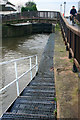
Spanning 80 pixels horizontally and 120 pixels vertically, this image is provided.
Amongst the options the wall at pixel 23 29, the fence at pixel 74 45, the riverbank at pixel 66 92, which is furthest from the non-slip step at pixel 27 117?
the wall at pixel 23 29

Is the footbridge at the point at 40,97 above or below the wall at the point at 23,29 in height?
below

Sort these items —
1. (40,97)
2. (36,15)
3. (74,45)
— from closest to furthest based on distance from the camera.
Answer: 1. (40,97)
2. (74,45)
3. (36,15)

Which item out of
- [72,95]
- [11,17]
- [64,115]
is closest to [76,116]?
[64,115]

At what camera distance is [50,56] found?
434 inches

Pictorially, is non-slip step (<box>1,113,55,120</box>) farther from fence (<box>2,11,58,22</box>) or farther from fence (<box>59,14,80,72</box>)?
fence (<box>2,11,58,22</box>)

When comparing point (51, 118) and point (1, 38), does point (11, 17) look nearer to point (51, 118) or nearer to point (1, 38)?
point (1, 38)

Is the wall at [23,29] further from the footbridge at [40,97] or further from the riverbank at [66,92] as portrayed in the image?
the riverbank at [66,92]

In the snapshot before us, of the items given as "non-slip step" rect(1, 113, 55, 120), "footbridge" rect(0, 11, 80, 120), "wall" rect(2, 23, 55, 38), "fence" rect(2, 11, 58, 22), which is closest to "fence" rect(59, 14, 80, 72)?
"footbridge" rect(0, 11, 80, 120)

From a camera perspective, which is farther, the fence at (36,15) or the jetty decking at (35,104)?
the fence at (36,15)

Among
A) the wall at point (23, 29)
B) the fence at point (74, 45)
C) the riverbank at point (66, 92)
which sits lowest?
the riverbank at point (66, 92)

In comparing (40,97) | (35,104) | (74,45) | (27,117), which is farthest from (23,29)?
(27,117)

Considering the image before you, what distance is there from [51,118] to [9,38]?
25.6 m

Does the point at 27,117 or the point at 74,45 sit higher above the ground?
the point at 74,45

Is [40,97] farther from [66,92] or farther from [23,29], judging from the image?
[23,29]
